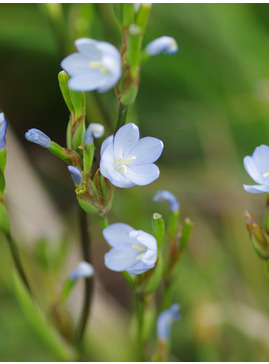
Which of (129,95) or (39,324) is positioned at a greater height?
(129,95)

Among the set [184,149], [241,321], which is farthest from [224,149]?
[241,321]

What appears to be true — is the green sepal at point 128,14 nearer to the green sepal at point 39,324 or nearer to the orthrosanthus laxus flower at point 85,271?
the orthrosanthus laxus flower at point 85,271

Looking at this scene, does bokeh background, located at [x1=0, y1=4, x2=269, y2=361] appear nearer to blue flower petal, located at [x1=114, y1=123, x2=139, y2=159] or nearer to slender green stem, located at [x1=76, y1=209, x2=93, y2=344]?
slender green stem, located at [x1=76, y1=209, x2=93, y2=344]

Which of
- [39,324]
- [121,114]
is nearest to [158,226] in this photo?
[121,114]

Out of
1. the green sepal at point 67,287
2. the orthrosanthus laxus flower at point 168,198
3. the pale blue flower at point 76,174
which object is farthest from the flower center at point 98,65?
the green sepal at point 67,287

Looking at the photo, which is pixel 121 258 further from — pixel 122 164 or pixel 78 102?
pixel 78 102

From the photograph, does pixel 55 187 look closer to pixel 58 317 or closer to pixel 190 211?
pixel 190 211
